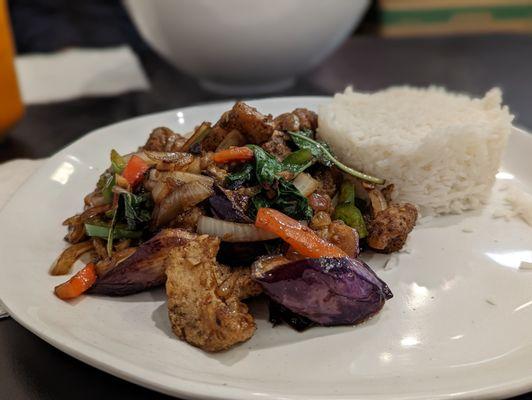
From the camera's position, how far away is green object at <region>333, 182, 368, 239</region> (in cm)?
228

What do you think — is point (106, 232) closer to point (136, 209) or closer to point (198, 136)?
point (136, 209)

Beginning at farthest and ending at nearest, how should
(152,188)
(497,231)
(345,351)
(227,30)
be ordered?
1. (227,30)
2. (497,231)
3. (152,188)
4. (345,351)

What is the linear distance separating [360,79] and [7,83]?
259cm

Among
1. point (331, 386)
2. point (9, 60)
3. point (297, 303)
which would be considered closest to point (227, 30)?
point (9, 60)

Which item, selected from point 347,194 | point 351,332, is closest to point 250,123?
point 347,194

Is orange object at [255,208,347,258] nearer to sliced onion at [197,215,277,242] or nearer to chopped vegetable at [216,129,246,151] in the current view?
sliced onion at [197,215,277,242]

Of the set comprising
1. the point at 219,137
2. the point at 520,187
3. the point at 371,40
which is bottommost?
the point at 371,40

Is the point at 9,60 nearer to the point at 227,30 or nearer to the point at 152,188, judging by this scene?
the point at 227,30

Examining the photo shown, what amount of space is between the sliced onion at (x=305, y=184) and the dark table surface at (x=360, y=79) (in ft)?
6.37

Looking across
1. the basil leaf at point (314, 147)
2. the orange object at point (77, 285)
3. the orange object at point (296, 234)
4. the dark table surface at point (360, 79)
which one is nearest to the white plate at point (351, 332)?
the orange object at point (77, 285)

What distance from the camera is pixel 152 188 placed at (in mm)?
2275

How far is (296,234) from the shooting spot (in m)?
1.98

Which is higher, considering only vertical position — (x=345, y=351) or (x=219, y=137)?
(x=219, y=137)

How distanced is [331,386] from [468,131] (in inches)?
54.6
